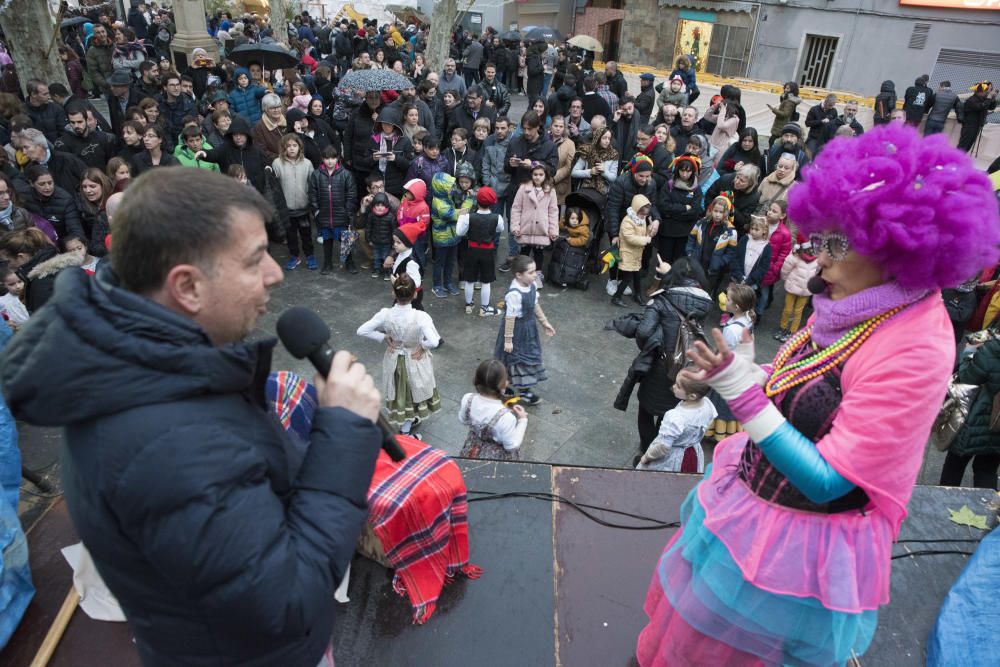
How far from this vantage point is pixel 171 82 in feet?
30.5

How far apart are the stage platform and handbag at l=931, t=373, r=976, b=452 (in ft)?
2.73

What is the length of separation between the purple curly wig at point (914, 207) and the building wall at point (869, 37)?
913 inches

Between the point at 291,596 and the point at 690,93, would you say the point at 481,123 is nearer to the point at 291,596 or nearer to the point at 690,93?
the point at 690,93

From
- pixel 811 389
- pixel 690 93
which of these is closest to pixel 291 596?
pixel 811 389

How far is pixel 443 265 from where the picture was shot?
7.74 metres

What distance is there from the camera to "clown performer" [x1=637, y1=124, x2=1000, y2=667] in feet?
5.54

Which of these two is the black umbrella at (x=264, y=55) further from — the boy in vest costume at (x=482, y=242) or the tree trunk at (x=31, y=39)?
the boy in vest costume at (x=482, y=242)

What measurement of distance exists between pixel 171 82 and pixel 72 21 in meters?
8.79

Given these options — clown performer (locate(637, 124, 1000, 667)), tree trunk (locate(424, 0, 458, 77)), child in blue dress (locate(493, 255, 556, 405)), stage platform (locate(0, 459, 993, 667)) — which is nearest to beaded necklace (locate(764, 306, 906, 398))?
clown performer (locate(637, 124, 1000, 667))

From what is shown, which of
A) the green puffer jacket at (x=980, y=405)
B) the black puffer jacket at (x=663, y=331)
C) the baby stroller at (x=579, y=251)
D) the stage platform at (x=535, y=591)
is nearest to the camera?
the stage platform at (x=535, y=591)

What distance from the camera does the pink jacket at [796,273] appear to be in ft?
21.4

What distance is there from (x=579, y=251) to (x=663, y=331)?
3.45m

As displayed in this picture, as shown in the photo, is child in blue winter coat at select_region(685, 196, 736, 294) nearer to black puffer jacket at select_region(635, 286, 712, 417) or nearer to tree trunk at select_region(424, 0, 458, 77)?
black puffer jacket at select_region(635, 286, 712, 417)

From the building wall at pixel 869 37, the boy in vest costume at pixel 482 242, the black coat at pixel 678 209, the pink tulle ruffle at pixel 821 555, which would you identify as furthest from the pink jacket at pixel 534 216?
the building wall at pixel 869 37
